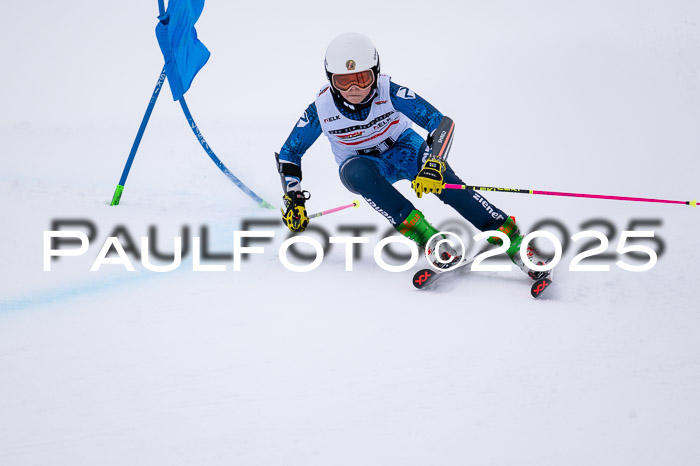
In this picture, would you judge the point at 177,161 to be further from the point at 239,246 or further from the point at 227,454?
the point at 227,454

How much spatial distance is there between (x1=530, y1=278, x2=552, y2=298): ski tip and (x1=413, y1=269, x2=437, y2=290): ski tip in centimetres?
55

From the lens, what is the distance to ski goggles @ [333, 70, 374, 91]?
324cm

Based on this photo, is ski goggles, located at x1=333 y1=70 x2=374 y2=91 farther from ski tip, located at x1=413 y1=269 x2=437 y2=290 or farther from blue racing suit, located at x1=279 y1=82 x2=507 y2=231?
ski tip, located at x1=413 y1=269 x2=437 y2=290

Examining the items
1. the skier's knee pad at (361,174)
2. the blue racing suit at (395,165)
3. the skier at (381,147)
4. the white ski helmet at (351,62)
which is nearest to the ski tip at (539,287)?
the skier at (381,147)

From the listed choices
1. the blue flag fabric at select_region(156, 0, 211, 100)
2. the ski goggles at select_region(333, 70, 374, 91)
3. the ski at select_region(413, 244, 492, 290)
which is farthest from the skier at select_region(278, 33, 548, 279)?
the blue flag fabric at select_region(156, 0, 211, 100)

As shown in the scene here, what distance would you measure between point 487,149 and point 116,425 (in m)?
5.47

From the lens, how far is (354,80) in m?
3.25

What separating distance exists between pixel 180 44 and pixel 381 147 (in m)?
2.39

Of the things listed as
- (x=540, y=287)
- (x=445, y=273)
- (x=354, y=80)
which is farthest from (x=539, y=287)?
(x=354, y=80)

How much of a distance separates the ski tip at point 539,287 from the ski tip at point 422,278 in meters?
0.55

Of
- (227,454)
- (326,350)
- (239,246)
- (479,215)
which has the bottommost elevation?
(227,454)

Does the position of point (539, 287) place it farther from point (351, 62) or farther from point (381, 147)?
point (351, 62)

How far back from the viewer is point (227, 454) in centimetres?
191

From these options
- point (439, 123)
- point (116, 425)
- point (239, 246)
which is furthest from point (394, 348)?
point (239, 246)
